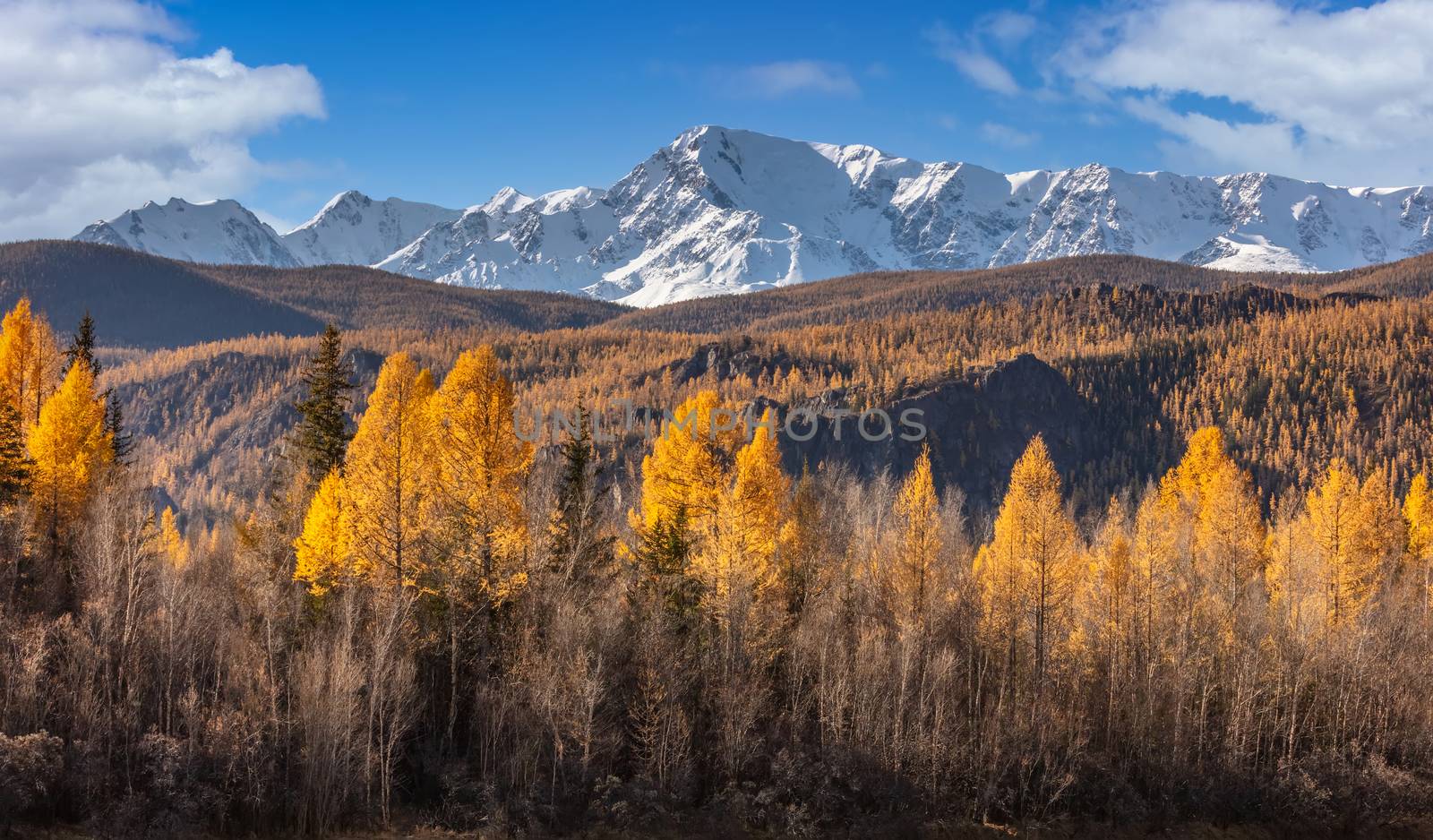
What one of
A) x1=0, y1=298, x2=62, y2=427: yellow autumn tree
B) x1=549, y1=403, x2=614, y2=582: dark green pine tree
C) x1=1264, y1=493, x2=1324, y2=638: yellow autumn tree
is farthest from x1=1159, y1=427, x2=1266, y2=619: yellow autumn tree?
x1=0, y1=298, x2=62, y2=427: yellow autumn tree

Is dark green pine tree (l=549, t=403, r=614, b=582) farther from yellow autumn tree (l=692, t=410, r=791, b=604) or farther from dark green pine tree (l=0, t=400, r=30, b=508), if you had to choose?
dark green pine tree (l=0, t=400, r=30, b=508)

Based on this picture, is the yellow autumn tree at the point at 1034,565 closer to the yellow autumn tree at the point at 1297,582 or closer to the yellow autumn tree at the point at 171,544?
the yellow autumn tree at the point at 1297,582

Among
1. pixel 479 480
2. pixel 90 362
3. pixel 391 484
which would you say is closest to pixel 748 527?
pixel 479 480

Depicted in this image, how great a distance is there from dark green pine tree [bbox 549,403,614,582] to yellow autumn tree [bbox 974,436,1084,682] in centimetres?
1978

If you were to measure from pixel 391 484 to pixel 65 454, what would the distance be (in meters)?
17.1

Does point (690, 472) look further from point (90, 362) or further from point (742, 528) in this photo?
point (90, 362)

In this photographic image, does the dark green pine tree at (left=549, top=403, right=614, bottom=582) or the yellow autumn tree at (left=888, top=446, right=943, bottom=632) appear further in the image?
the yellow autumn tree at (left=888, top=446, right=943, bottom=632)

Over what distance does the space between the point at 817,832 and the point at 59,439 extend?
121 feet

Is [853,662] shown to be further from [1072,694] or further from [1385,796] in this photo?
[1385,796]

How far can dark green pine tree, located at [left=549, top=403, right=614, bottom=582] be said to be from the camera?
43219 millimetres

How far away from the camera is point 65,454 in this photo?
44750 millimetres

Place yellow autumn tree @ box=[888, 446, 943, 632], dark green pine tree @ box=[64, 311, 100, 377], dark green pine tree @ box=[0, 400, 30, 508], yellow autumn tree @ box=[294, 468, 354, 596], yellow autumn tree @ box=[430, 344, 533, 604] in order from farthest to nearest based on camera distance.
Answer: yellow autumn tree @ box=[888, 446, 943, 632]
dark green pine tree @ box=[64, 311, 100, 377]
dark green pine tree @ box=[0, 400, 30, 508]
yellow autumn tree @ box=[294, 468, 354, 596]
yellow autumn tree @ box=[430, 344, 533, 604]

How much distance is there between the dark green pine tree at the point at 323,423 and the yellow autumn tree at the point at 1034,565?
32.1 m

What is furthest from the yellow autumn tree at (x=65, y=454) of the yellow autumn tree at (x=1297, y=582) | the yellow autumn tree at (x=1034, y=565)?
the yellow autumn tree at (x=1297, y=582)
